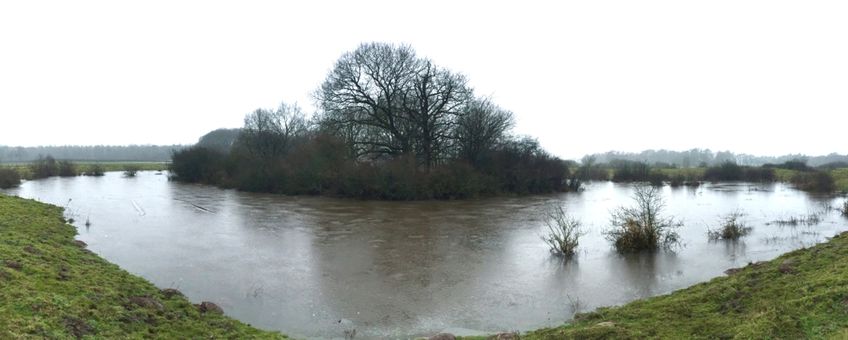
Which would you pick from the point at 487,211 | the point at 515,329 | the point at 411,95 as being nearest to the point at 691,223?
the point at 487,211

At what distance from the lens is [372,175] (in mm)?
33844

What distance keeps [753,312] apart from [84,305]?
7925mm

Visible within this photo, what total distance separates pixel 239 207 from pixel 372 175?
30.3 ft

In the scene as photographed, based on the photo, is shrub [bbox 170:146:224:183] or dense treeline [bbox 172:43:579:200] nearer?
dense treeline [bbox 172:43:579:200]

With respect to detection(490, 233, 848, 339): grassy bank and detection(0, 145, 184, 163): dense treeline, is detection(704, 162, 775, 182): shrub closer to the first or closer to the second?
detection(490, 233, 848, 339): grassy bank

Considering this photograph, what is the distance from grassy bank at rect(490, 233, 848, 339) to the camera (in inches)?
187

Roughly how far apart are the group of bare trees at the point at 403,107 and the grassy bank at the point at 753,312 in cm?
2876

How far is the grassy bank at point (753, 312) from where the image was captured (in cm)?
476

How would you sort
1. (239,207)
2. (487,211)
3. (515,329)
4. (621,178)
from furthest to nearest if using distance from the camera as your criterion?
(621,178), (239,207), (487,211), (515,329)

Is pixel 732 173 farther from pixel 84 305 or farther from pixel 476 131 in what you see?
pixel 84 305

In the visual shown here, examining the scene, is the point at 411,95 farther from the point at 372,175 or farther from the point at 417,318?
the point at 417,318

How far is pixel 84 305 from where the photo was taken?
6156 mm

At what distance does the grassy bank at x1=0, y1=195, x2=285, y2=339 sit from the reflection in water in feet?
3.47

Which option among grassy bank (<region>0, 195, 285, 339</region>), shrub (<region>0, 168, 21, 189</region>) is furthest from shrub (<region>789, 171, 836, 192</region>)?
shrub (<region>0, 168, 21, 189</region>)
